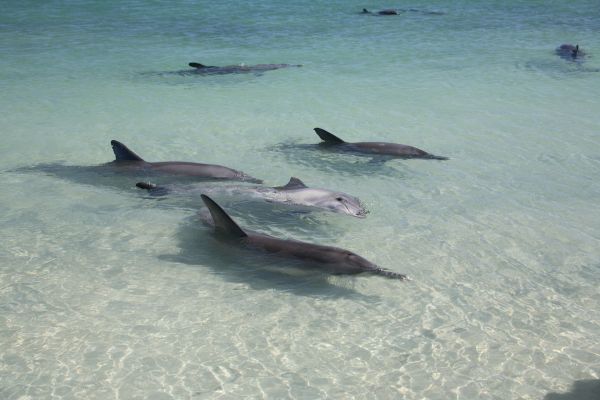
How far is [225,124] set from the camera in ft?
35.8

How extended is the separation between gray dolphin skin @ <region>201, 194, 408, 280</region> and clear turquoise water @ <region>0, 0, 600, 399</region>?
6.7 inches

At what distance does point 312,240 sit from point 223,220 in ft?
3.23

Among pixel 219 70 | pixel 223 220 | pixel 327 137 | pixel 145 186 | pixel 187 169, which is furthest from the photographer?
pixel 219 70

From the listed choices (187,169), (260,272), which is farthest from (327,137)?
(260,272)

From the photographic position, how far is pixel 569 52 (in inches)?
633

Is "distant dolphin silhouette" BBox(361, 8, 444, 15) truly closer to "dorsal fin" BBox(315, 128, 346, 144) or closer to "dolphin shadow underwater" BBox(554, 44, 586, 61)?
"dolphin shadow underwater" BBox(554, 44, 586, 61)

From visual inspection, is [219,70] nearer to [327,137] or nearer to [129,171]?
[327,137]

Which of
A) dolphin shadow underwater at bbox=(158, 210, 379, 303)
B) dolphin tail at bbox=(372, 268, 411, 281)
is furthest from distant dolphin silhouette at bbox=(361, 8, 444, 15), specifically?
dolphin tail at bbox=(372, 268, 411, 281)

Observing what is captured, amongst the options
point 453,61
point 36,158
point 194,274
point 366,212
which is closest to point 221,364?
point 194,274

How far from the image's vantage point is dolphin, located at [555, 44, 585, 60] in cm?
1555

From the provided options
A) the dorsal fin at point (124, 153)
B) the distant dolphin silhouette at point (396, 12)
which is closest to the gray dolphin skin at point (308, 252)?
the dorsal fin at point (124, 153)

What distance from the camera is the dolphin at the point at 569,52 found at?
51.0ft

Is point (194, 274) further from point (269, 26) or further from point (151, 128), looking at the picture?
point (269, 26)

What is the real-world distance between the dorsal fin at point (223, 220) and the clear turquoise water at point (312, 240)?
21cm
